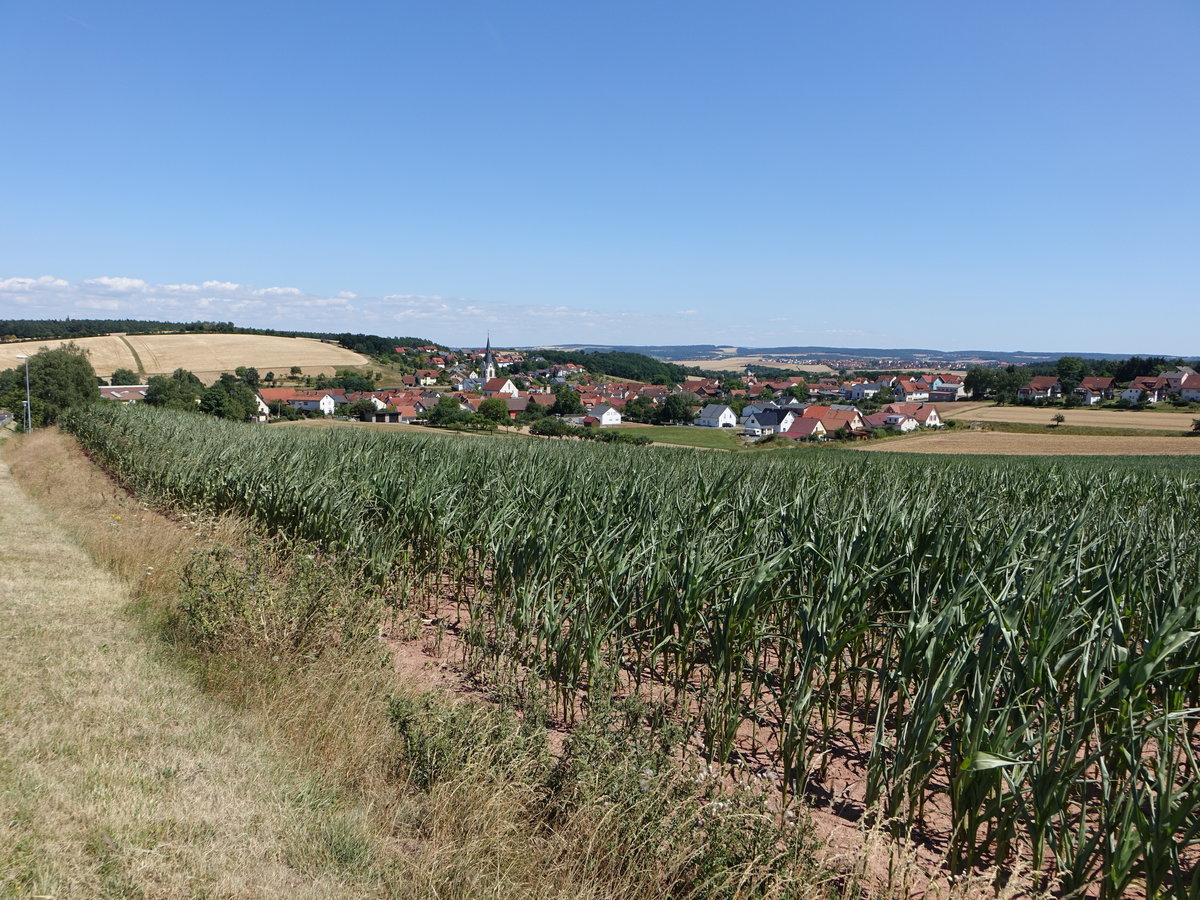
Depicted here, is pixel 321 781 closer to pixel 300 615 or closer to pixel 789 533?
pixel 300 615

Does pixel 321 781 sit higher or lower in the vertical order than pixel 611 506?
lower

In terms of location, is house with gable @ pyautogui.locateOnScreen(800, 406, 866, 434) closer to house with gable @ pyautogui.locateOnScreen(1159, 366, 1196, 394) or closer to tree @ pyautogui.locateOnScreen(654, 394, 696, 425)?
tree @ pyautogui.locateOnScreen(654, 394, 696, 425)

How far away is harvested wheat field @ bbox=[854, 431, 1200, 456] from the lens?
4644cm

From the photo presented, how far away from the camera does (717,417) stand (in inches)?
4090

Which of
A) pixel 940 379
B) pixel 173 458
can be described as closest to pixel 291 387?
pixel 173 458

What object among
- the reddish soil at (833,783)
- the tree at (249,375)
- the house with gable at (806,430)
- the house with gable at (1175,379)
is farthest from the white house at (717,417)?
the reddish soil at (833,783)

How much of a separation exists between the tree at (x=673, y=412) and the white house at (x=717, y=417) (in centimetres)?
199

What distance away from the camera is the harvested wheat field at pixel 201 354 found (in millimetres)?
86688

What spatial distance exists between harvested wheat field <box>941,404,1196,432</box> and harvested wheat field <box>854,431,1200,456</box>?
7606 millimetres

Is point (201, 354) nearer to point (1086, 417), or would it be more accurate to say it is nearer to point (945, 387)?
point (1086, 417)

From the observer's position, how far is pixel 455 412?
240ft

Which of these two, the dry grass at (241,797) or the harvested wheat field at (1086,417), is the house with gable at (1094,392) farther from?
the dry grass at (241,797)

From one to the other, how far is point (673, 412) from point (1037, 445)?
55.2 meters

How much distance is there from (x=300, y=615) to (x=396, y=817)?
262 centimetres
